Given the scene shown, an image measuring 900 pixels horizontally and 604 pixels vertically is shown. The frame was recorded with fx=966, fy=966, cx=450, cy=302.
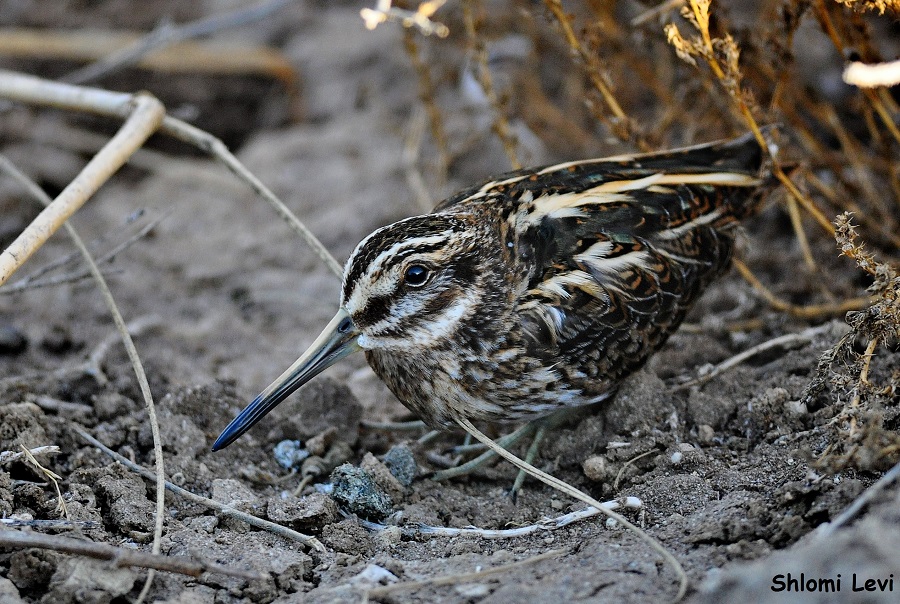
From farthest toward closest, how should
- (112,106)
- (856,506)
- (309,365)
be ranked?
(112,106)
(309,365)
(856,506)

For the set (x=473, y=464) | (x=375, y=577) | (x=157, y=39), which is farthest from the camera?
(x=157, y=39)

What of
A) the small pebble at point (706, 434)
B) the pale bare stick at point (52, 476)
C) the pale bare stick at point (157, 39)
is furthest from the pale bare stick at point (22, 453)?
the pale bare stick at point (157, 39)

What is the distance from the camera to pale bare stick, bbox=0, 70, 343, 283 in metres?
4.04

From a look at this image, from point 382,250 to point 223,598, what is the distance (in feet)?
4.00

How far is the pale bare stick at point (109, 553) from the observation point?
103 inches

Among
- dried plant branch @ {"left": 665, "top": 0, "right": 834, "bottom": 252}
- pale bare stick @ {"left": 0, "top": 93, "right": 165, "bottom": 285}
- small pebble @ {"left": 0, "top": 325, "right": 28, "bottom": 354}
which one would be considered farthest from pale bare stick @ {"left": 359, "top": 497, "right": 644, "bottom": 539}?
small pebble @ {"left": 0, "top": 325, "right": 28, "bottom": 354}

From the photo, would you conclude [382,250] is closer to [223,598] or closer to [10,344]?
[223,598]

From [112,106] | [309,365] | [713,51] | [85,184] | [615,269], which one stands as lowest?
[615,269]

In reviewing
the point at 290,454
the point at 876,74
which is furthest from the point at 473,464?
the point at 876,74

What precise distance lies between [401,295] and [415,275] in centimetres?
9

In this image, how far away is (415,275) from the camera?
3.36 m

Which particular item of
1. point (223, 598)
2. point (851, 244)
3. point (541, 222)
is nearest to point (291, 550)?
point (223, 598)

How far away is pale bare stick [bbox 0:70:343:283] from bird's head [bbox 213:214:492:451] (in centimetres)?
61

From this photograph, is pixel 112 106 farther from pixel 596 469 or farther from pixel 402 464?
pixel 596 469
